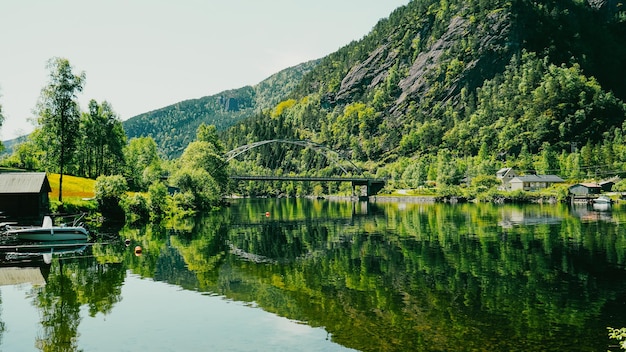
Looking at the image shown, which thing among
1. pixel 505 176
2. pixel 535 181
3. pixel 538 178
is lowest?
pixel 535 181

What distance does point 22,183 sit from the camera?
58000 mm

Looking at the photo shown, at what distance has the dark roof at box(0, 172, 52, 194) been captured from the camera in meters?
57.3

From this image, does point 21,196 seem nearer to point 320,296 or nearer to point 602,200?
point 320,296

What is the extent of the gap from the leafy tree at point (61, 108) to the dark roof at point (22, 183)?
587 centimetres

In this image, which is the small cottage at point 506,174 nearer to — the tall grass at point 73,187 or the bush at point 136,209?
the bush at point 136,209

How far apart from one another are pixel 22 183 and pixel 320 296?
145ft

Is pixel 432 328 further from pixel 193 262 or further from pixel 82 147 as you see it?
pixel 82 147

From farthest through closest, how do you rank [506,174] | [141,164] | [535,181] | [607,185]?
[506,174] → [535,181] → [607,185] → [141,164]

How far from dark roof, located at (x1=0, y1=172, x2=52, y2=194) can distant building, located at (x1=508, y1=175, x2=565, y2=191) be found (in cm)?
13659

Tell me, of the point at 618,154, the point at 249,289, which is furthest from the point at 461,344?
the point at 618,154

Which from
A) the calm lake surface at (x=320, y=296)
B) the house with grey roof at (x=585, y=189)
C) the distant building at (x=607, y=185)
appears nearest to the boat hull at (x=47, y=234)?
the calm lake surface at (x=320, y=296)

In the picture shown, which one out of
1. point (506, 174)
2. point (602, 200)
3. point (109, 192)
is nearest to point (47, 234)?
point (109, 192)

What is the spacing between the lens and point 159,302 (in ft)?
94.2

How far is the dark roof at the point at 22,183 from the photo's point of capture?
57.3 metres
